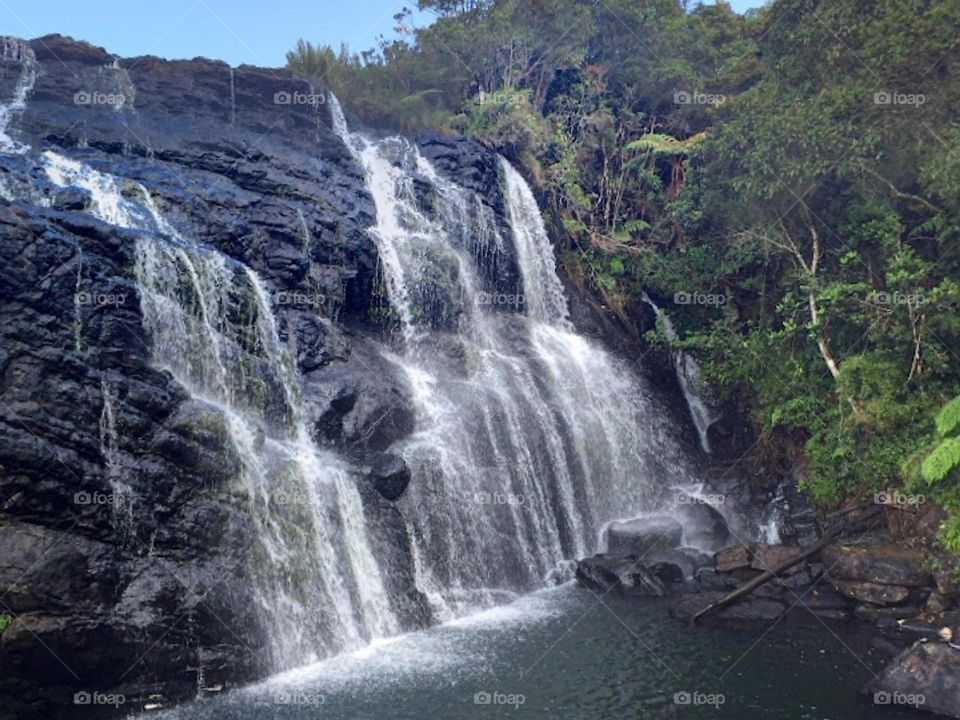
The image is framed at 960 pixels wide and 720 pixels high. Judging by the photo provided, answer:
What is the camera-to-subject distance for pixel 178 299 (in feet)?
56.6

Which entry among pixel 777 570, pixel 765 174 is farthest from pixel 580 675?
pixel 765 174

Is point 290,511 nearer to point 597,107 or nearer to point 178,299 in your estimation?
point 178,299

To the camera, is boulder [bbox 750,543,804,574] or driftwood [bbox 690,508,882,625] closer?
driftwood [bbox 690,508,882,625]

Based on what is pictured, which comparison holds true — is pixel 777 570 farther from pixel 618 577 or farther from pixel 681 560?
pixel 618 577

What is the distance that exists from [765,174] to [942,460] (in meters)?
10.8

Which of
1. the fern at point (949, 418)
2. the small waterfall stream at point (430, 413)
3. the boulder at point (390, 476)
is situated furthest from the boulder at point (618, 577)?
the fern at point (949, 418)

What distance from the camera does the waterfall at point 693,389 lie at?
25250mm

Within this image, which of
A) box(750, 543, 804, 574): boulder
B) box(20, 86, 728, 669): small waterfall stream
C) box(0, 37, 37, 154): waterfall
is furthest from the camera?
box(0, 37, 37, 154): waterfall

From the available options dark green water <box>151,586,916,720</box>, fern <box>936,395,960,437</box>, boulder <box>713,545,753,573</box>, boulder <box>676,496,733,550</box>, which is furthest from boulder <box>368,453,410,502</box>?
fern <box>936,395,960,437</box>

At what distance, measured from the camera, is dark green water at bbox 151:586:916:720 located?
12.4 metres

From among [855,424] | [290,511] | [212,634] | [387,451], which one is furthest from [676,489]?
[212,634]

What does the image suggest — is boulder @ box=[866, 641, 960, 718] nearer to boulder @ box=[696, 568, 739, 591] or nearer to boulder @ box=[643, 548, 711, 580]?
boulder @ box=[696, 568, 739, 591]

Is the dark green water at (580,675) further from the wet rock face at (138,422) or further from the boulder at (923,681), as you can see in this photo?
the wet rock face at (138,422)

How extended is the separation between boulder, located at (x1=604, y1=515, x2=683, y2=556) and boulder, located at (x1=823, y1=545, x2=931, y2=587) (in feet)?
12.6
